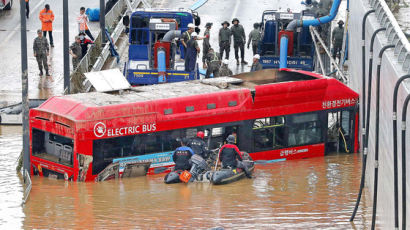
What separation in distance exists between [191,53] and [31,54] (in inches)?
377

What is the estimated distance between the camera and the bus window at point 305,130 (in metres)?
22.4

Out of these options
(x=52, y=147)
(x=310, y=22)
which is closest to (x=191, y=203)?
(x=52, y=147)

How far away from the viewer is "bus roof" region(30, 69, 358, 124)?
64.3 feet

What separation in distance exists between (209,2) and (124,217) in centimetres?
2847

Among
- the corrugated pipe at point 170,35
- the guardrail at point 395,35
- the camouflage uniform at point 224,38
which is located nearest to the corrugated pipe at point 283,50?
the camouflage uniform at point 224,38

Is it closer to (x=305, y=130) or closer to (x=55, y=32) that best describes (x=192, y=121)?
(x=305, y=130)

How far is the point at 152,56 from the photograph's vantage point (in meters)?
29.1

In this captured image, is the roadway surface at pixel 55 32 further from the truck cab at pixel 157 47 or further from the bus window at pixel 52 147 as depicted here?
the bus window at pixel 52 147

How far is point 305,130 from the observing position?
891 inches

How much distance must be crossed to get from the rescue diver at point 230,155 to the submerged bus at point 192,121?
1.13 meters

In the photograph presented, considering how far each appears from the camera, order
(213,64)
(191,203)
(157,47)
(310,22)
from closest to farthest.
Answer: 1. (191,203)
2. (157,47)
3. (213,64)
4. (310,22)

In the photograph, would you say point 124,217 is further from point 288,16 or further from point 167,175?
point 288,16

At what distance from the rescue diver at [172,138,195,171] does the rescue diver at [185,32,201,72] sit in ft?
27.1

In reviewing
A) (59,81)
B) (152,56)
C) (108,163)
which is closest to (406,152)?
(108,163)
